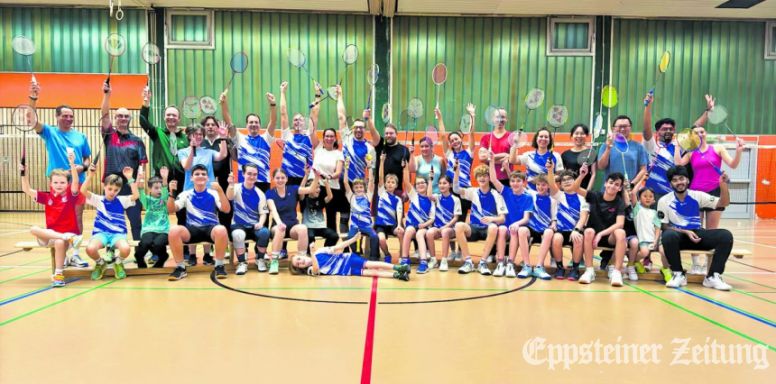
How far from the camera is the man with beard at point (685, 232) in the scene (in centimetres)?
615

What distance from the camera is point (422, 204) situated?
747cm

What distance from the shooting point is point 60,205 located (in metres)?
6.48

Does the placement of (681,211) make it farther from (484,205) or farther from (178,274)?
(178,274)

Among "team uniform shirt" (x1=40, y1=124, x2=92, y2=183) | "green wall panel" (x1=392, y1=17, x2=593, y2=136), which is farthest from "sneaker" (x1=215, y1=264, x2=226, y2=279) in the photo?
"green wall panel" (x1=392, y1=17, x2=593, y2=136)

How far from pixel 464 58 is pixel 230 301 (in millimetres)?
12854

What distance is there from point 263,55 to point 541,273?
40.4 feet

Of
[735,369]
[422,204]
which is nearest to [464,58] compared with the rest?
[422,204]

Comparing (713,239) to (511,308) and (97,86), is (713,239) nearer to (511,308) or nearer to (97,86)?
(511,308)

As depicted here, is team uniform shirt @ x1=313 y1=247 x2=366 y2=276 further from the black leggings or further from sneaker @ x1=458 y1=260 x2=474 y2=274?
the black leggings

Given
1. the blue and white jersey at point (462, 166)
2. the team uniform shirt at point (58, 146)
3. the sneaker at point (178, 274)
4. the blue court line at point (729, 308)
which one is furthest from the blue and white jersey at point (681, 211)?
the team uniform shirt at point (58, 146)

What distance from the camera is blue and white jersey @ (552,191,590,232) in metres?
6.70

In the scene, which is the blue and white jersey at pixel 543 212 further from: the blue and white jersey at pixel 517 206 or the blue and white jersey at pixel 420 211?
the blue and white jersey at pixel 420 211

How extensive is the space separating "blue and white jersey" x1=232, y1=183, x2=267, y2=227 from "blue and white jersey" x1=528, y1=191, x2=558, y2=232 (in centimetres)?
388

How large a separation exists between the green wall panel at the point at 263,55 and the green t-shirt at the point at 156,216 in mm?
9381
